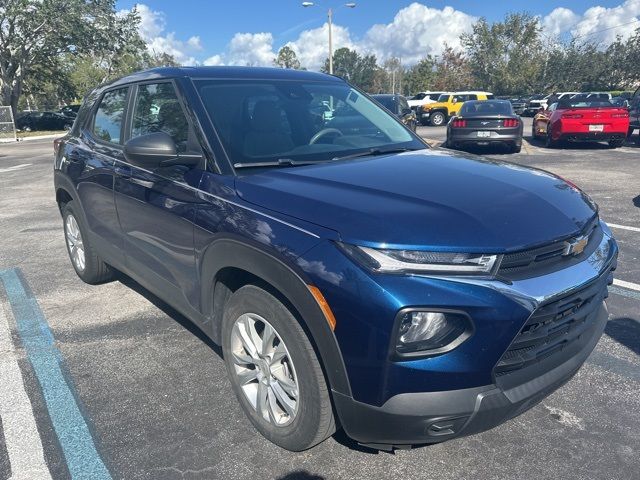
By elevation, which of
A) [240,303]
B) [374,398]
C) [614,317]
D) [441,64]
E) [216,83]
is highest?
[441,64]

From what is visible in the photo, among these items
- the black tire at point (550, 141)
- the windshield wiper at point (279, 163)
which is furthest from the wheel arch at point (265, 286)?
the black tire at point (550, 141)

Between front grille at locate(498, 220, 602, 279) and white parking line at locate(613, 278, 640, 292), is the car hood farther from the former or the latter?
white parking line at locate(613, 278, 640, 292)

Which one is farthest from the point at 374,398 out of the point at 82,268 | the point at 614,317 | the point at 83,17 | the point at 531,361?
the point at 83,17

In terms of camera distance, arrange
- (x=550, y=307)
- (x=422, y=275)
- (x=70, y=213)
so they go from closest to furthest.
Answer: (x=422, y=275), (x=550, y=307), (x=70, y=213)

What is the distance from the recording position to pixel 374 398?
2023mm

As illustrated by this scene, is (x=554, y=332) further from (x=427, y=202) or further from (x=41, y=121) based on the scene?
(x=41, y=121)

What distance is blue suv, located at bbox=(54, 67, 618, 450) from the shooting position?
1.97 meters

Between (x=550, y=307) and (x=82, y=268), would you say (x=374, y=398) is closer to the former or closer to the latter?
(x=550, y=307)

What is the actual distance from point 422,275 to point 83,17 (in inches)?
1662

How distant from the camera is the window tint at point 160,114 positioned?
3.09 metres

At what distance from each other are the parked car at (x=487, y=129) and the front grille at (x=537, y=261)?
38.9ft

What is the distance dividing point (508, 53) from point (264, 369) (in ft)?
201

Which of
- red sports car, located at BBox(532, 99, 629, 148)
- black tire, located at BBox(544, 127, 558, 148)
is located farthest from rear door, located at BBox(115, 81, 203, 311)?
black tire, located at BBox(544, 127, 558, 148)

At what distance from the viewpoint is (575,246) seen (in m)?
2.31
